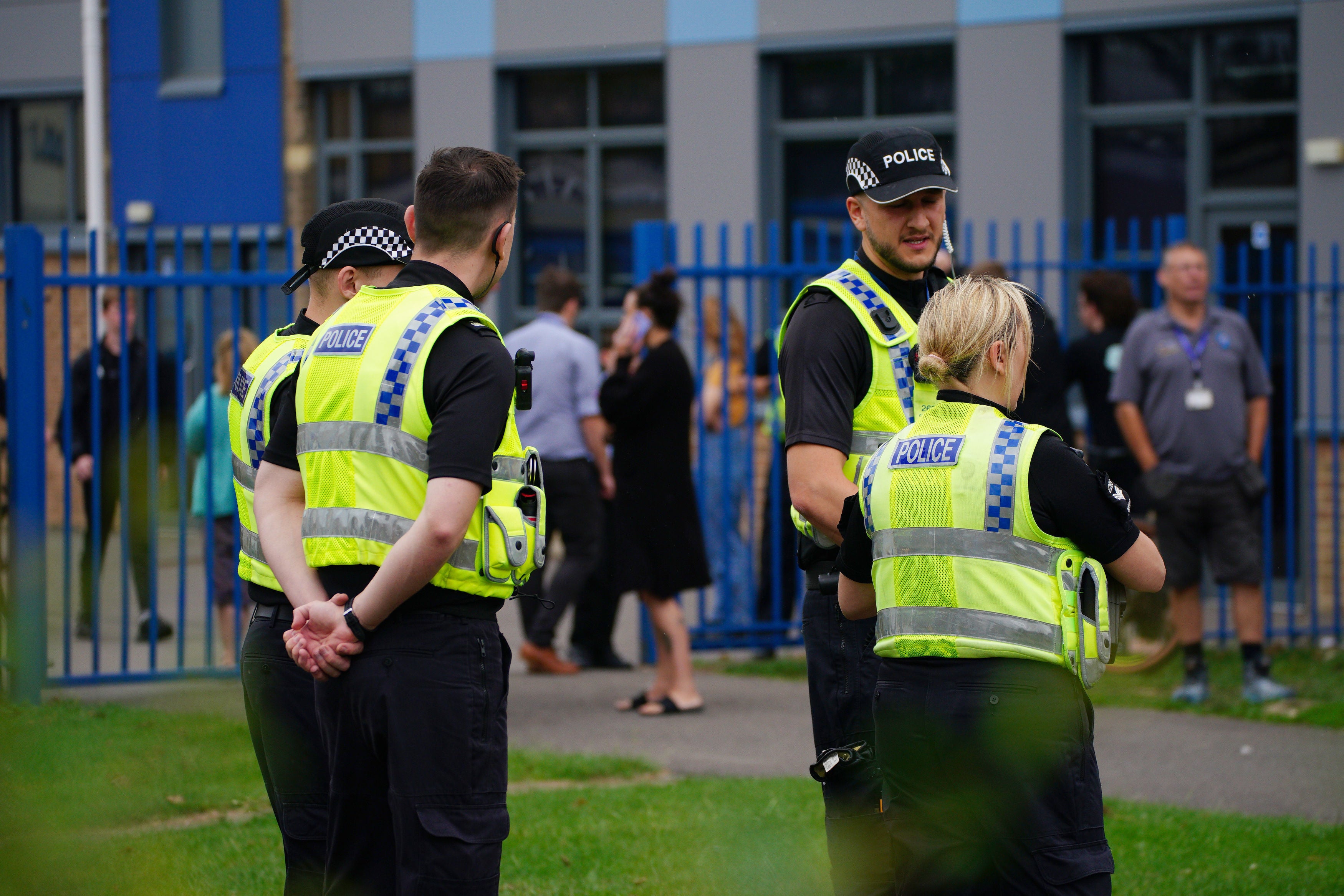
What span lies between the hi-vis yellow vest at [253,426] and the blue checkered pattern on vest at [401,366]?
57 cm

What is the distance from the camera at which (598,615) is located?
8750 mm

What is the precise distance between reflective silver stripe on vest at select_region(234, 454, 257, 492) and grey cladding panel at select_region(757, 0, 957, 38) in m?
8.90

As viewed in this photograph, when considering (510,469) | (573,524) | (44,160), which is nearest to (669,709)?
(573,524)

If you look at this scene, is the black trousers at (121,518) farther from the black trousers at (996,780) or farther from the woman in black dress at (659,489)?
the black trousers at (996,780)

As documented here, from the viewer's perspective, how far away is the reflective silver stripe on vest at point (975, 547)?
2.76 metres

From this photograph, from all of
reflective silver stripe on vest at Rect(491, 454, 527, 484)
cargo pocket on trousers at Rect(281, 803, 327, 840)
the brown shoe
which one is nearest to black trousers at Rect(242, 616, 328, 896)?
cargo pocket on trousers at Rect(281, 803, 327, 840)

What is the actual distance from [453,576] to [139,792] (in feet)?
4.96

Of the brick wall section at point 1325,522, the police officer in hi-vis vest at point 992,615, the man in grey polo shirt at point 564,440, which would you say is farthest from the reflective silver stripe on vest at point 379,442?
the brick wall section at point 1325,522

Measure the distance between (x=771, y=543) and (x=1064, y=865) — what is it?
6228mm

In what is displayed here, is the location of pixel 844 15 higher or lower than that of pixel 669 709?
higher

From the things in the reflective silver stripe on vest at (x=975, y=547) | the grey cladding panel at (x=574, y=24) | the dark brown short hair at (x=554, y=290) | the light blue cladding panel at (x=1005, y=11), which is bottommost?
the reflective silver stripe on vest at (x=975, y=547)

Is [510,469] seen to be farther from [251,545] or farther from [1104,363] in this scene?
[1104,363]

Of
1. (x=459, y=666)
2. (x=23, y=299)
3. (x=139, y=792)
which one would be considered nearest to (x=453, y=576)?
(x=459, y=666)

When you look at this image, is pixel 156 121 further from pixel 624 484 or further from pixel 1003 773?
pixel 1003 773
